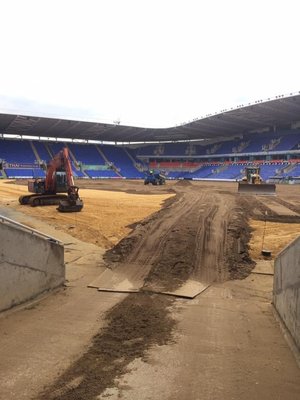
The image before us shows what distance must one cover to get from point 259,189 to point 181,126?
47.2 m

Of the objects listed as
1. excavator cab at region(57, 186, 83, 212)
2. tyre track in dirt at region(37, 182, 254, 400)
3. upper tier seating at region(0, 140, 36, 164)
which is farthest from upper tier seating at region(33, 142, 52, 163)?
tyre track in dirt at region(37, 182, 254, 400)

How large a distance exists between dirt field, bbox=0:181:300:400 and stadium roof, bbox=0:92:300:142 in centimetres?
4524

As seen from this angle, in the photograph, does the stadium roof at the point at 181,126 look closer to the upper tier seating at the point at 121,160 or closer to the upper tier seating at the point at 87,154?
the upper tier seating at the point at 87,154

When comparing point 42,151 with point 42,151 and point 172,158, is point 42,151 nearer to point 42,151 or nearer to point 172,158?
point 42,151

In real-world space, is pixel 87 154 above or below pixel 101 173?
above

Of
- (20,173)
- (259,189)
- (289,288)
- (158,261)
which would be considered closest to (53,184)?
(158,261)

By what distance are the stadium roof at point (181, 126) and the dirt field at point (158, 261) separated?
148ft

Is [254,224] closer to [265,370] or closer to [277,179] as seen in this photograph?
[265,370]

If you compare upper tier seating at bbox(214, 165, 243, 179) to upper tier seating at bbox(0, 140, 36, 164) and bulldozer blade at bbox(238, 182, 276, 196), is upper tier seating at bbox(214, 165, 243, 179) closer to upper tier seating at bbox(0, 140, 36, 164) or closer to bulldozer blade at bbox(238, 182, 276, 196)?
upper tier seating at bbox(0, 140, 36, 164)

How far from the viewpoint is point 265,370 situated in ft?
17.3

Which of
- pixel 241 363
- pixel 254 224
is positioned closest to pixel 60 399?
pixel 241 363

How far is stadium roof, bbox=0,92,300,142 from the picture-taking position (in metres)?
67.7

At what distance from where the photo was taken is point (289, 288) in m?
6.61

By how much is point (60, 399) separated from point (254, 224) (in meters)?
16.6
